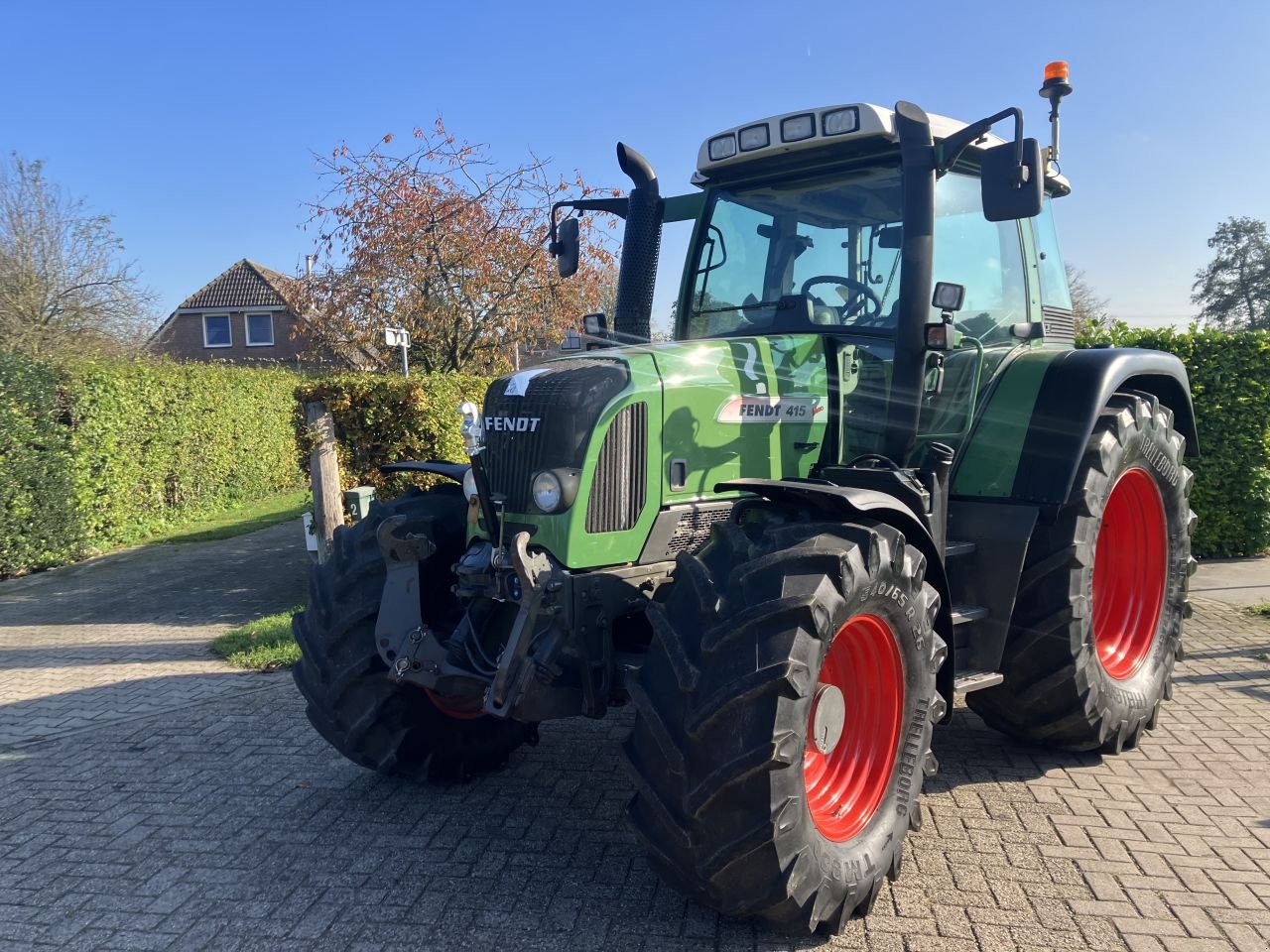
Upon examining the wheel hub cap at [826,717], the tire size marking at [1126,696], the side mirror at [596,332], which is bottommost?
the tire size marking at [1126,696]

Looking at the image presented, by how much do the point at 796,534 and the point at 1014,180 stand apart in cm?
159

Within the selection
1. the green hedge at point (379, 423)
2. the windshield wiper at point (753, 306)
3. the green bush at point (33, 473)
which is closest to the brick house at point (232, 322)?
the green bush at point (33, 473)

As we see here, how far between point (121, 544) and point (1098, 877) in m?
11.6

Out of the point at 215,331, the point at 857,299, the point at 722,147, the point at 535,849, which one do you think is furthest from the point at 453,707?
the point at 215,331

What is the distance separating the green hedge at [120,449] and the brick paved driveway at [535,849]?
5.73 m

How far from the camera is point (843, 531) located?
3104mm

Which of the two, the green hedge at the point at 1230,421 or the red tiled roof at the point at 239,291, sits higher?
the red tiled roof at the point at 239,291

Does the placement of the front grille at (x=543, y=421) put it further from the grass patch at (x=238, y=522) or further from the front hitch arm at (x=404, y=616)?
the grass patch at (x=238, y=522)

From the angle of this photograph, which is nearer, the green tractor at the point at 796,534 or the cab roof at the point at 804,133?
the green tractor at the point at 796,534

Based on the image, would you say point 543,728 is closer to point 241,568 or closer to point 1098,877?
point 1098,877

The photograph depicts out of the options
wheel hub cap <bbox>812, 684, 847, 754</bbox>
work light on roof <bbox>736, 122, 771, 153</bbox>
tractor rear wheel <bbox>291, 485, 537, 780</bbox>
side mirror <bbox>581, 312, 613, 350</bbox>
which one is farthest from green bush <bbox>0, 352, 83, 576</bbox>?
wheel hub cap <bbox>812, 684, 847, 754</bbox>

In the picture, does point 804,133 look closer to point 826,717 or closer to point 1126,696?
point 826,717

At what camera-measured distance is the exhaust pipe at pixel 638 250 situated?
186 inches

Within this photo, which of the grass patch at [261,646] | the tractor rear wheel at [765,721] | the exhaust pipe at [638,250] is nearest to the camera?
the tractor rear wheel at [765,721]
